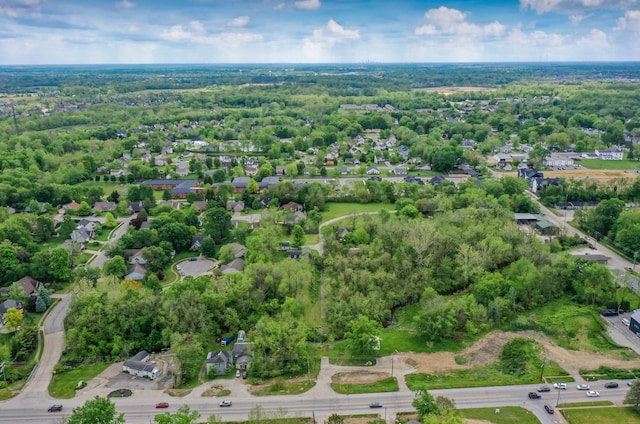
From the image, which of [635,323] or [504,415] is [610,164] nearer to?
[635,323]

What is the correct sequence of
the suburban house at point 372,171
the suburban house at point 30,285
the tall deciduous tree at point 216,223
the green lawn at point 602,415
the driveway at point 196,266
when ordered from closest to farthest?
1. the green lawn at point 602,415
2. the suburban house at point 30,285
3. the driveway at point 196,266
4. the tall deciduous tree at point 216,223
5. the suburban house at point 372,171

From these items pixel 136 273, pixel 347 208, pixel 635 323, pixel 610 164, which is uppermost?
pixel 610 164

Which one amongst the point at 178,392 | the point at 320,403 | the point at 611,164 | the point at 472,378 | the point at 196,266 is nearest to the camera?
the point at 320,403

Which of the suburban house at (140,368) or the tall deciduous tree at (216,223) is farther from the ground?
the tall deciduous tree at (216,223)


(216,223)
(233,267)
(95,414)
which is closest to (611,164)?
(216,223)

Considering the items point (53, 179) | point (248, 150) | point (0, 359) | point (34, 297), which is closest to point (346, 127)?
point (248, 150)

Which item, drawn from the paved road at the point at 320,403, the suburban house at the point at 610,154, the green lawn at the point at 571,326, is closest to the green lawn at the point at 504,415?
the paved road at the point at 320,403

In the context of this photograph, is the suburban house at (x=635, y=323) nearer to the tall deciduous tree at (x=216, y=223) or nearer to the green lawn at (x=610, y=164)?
the tall deciduous tree at (x=216, y=223)
